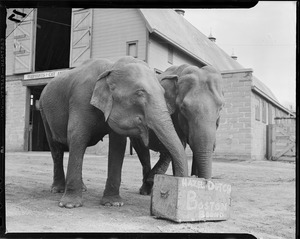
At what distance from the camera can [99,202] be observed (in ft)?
10.4

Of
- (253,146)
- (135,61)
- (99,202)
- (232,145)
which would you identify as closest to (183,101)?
(135,61)

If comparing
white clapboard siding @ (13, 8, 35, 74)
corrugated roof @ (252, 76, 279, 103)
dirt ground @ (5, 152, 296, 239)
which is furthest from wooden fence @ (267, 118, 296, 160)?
white clapboard siding @ (13, 8, 35, 74)

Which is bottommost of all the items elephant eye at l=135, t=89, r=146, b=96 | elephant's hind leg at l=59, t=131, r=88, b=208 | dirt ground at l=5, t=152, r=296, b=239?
dirt ground at l=5, t=152, r=296, b=239

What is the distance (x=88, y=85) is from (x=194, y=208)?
1.22 m

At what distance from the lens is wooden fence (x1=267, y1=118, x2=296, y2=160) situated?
6.22 metres

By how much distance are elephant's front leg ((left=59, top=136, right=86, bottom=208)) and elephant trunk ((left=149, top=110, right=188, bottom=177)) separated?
2.10 feet

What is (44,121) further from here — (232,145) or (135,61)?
(232,145)

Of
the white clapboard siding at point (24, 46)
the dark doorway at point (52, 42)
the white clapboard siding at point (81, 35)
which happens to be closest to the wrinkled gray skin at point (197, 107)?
the white clapboard siding at point (81, 35)

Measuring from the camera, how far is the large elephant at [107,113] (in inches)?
106

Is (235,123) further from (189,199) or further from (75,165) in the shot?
(189,199)

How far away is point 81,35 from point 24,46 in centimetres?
44

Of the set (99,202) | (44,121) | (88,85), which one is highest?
(88,85)

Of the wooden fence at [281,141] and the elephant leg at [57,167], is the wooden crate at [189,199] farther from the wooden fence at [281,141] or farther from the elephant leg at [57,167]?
the wooden fence at [281,141]

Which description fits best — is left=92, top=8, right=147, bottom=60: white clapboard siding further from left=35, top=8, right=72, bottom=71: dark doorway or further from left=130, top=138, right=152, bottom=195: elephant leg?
left=130, top=138, right=152, bottom=195: elephant leg
